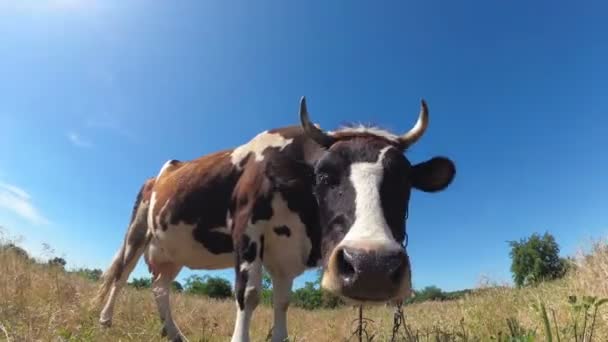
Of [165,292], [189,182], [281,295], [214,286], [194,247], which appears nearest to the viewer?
[281,295]

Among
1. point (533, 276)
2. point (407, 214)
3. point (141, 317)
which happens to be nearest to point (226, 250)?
point (141, 317)

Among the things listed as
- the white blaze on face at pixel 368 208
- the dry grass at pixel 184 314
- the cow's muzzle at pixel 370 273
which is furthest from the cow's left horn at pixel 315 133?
the dry grass at pixel 184 314

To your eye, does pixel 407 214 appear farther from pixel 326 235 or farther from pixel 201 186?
pixel 201 186

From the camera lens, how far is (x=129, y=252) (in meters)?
7.96

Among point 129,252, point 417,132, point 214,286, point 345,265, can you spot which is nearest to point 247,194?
point 417,132

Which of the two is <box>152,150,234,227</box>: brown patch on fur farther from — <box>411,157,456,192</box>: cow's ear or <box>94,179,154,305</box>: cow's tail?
<box>411,157,456,192</box>: cow's ear

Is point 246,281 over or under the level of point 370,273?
over

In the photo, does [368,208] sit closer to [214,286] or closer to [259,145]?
[259,145]

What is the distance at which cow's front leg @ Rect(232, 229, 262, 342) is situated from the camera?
473 centimetres

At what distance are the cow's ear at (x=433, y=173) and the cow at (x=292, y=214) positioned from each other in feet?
0.04

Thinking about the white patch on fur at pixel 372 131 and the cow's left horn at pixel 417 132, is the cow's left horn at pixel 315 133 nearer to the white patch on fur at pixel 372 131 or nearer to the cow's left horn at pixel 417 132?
the white patch on fur at pixel 372 131

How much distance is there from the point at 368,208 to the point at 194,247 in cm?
353

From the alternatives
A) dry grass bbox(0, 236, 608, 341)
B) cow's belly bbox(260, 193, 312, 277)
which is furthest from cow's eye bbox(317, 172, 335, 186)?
dry grass bbox(0, 236, 608, 341)

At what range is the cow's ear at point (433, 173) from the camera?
4875 millimetres
